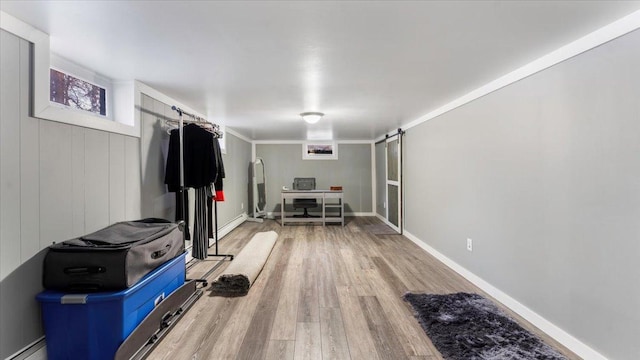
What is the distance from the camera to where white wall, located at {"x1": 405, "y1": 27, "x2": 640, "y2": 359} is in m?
1.50

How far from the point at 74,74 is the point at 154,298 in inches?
70.6

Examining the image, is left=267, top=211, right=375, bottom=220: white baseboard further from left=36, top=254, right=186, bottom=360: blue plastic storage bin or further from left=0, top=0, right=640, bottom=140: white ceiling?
left=36, top=254, right=186, bottom=360: blue plastic storage bin

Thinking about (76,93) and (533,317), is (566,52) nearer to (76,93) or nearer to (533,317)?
(533,317)

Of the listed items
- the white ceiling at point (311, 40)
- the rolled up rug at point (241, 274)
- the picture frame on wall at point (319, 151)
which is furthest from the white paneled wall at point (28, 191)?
the picture frame on wall at point (319, 151)

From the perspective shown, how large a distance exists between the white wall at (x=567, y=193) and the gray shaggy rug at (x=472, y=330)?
24 centimetres

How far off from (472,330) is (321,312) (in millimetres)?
1103

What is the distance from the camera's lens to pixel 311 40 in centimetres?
174

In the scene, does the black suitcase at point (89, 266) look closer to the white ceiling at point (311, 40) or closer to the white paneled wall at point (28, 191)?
the white paneled wall at point (28, 191)

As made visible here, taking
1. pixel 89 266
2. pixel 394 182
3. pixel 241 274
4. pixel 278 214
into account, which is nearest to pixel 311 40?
pixel 89 266

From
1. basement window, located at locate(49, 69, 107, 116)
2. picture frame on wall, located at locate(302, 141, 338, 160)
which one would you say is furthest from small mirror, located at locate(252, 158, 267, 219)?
basement window, located at locate(49, 69, 107, 116)

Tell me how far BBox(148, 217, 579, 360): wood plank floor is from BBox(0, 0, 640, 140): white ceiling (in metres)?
1.95

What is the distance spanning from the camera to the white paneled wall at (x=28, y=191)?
1.48m

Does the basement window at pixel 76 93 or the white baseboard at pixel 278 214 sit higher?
the basement window at pixel 76 93

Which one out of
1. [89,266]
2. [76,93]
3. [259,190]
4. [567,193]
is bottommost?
[89,266]
